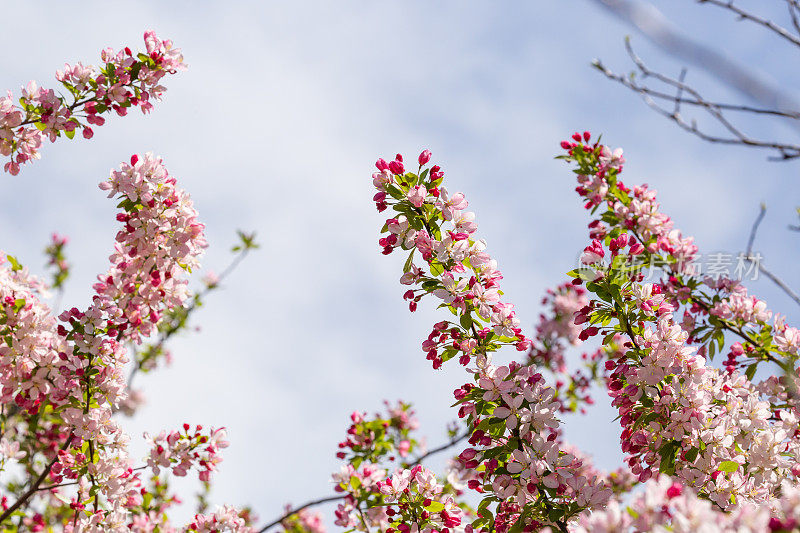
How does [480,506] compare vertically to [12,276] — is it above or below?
below

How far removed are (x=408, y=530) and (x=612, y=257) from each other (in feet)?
5.74

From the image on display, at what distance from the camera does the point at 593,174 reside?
446 cm

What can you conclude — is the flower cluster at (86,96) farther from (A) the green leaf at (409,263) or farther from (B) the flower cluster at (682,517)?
(B) the flower cluster at (682,517)

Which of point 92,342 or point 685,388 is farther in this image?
point 92,342

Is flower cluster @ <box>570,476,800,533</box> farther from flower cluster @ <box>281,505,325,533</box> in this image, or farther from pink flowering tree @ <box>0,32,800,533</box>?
flower cluster @ <box>281,505,325,533</box>

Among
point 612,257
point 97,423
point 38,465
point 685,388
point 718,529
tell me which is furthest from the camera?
point 38,465

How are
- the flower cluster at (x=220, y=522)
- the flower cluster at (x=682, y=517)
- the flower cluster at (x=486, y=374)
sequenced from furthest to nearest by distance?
1. the flower cluster at (x=220, y=522)
2. the flower cluster at (x=486, y=374)
3. the flower cluster at (x=682, y=517)

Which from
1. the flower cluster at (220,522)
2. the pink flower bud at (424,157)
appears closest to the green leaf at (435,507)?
the flower cluster at (220,522)

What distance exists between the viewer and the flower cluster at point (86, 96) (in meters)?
3.93

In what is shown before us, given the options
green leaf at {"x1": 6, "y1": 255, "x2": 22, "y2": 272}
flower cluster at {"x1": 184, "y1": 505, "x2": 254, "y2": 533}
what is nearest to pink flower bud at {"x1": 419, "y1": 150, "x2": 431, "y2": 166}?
flower cluster at {"x1": 184, "y1": 505, "x2": 254, "y2": 533}

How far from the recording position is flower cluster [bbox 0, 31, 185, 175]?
3934 mm

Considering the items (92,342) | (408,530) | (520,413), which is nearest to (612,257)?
(520,413)

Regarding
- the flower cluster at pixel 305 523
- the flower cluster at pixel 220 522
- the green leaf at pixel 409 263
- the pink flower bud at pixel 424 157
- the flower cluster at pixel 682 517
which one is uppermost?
the flower cluster at pixel 305 523

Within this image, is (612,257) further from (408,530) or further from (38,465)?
(38,465)
